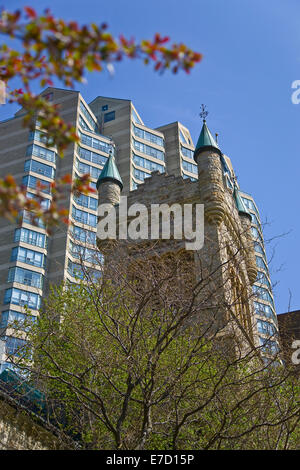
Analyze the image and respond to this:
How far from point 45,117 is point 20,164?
59600 mm

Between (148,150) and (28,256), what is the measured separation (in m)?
28.8

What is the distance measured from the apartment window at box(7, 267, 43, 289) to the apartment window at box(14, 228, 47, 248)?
3.42 metres

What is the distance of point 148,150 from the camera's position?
75688mm

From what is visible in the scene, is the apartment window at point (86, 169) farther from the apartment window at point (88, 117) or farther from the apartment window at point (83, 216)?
the apartment window at point (88, 117)

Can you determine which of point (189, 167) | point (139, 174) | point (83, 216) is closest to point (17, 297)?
point (83, 216)

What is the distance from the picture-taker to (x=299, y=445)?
13.6m

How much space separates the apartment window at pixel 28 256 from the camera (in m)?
53.4

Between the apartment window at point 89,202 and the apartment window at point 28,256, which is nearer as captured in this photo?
the apartment window at point 28,256

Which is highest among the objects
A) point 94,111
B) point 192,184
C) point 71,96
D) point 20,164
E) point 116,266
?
point 94,111

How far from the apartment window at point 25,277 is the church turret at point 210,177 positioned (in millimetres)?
29652

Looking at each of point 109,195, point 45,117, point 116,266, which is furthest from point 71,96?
point 45,117

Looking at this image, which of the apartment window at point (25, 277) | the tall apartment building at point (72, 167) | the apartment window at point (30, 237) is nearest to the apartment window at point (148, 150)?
the tall apartment building at point (72, 167)

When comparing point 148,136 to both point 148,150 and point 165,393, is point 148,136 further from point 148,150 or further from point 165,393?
point 165,393
